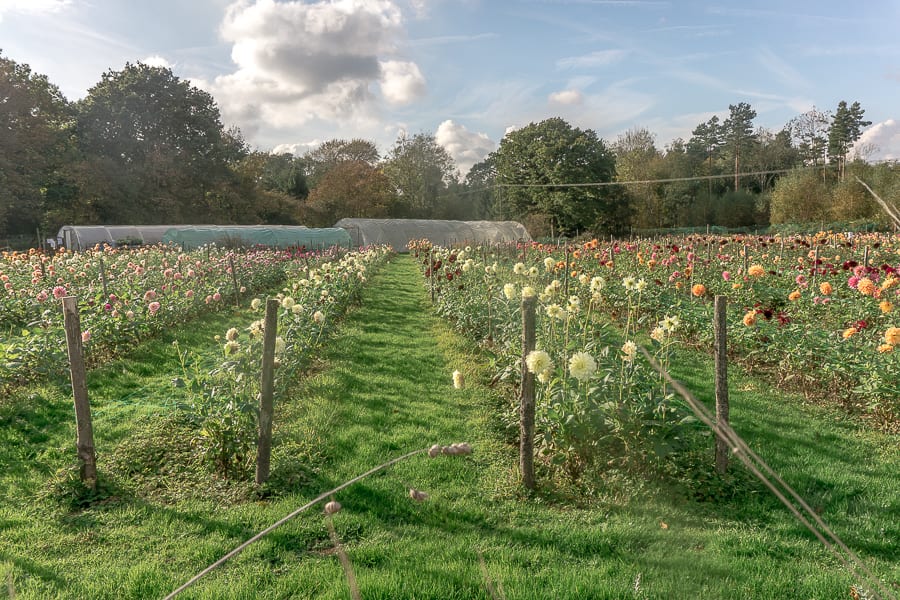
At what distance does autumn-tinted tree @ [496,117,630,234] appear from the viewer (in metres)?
37.8

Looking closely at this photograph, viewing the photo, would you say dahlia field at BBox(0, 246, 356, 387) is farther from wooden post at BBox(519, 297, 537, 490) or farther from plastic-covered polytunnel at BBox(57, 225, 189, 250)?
plastic-covered polytunnel at BBox(57, 225, 189, 250)

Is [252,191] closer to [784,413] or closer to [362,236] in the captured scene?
[362,236]

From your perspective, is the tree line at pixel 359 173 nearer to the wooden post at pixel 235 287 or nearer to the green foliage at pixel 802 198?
the green foliage at pixel 802 198

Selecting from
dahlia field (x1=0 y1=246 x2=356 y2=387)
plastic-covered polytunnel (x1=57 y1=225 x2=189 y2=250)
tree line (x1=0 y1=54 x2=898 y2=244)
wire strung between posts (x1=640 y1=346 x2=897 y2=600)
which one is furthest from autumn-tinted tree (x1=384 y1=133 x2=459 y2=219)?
wire strung between posts (x1=640 y1=346 x2=897 y2=600)

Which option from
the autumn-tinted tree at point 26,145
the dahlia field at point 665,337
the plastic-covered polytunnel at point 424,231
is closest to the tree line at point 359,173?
the autumn-tinted tree at point 26,145

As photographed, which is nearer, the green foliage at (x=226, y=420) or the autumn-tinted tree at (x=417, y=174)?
the green foliage at (x=226, y=420)

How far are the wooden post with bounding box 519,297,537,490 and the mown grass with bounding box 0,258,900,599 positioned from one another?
154mm

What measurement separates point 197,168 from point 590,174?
26.2 meters

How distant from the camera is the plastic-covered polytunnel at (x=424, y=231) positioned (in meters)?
30.5

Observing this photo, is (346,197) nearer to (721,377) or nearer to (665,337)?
(665,337)

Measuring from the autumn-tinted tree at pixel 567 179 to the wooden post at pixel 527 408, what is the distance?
1353 inches

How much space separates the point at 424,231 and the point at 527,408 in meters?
29.6

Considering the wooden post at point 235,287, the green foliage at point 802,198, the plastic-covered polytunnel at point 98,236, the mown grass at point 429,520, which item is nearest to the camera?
the mown grass at point 429,520

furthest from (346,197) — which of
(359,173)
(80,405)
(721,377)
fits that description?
(721,377)
